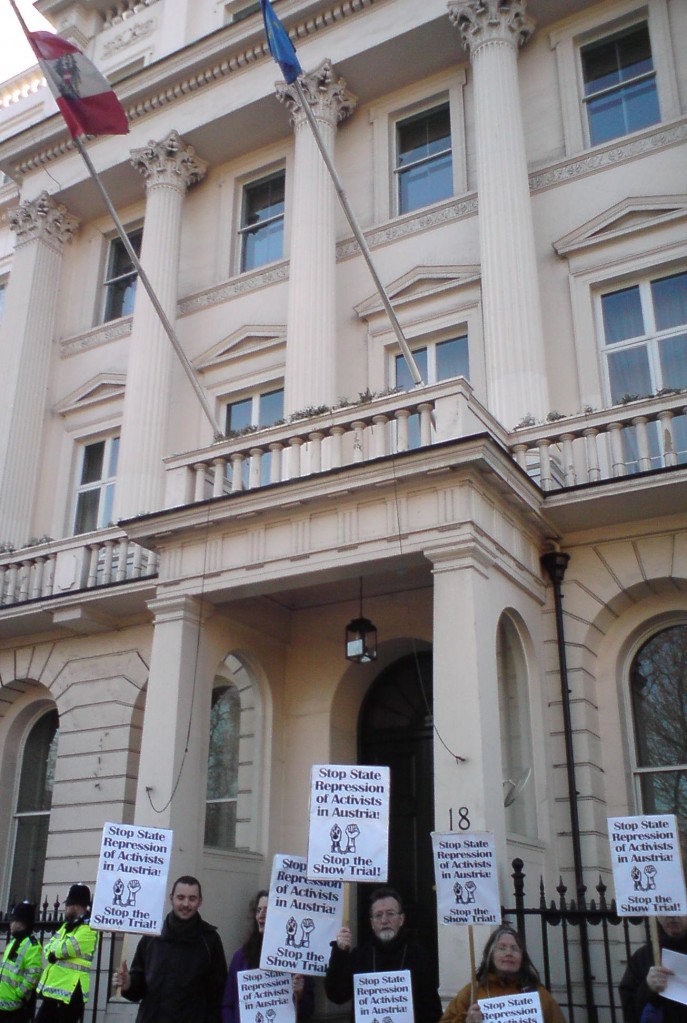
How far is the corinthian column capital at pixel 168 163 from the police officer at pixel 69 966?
15.5 meters

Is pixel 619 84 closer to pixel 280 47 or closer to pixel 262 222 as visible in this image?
pixel 280 47

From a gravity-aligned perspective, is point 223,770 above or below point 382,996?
above

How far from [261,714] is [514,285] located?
285 inches

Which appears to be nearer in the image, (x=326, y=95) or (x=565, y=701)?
(x=565, y=701)

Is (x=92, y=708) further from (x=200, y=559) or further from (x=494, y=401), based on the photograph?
(x=494, y=401)

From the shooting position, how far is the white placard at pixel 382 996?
736 cm

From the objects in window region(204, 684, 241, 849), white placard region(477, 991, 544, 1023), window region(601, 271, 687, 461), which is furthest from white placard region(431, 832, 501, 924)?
window region(601, 271, 687, 461)

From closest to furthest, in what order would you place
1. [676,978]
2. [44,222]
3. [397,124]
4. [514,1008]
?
[676,978], [514,1008], [397,124], [44,222]

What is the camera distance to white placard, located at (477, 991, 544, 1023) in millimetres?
6750

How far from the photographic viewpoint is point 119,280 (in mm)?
22469

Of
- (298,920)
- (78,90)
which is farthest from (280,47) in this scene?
(298,920)

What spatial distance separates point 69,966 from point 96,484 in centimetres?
1216

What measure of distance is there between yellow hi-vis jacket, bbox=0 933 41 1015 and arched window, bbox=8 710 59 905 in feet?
23.2

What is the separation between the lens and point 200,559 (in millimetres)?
12438
